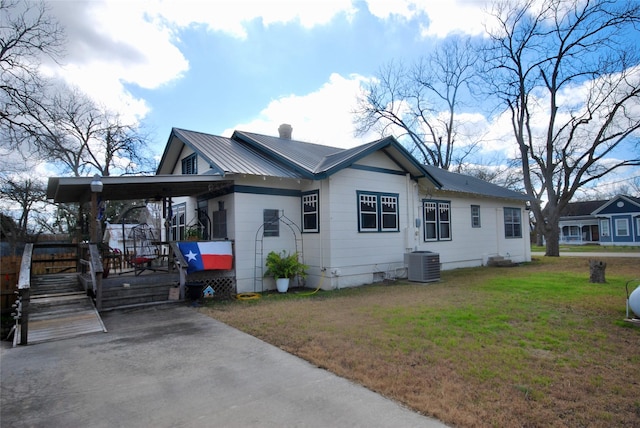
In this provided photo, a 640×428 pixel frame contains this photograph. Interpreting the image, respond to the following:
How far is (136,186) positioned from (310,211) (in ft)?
16.3

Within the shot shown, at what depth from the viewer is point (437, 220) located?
14.4m

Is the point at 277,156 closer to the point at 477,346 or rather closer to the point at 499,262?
the point at 477,346

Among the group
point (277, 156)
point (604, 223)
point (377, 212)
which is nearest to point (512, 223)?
point (377, 212)

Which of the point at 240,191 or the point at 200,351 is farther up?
the point at 240,191

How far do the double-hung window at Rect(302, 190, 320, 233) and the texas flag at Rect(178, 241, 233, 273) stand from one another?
263 cm

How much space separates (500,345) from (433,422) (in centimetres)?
247

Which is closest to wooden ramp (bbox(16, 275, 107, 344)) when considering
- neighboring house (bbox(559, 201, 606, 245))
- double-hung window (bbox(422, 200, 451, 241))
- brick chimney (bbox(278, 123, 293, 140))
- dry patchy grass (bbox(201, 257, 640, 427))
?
dry patchy grass (bbox(201, 257, 640, 427))

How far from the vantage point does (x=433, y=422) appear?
119 inches

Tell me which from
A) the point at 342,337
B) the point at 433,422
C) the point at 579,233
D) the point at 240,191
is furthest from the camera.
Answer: the point at 579,233

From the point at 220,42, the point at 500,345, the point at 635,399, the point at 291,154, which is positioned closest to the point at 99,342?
the point at 500,345

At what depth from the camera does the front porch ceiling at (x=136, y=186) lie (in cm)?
852

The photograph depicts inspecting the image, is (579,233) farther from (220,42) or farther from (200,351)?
(200,351)

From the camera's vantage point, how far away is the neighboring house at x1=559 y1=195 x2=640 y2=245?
3155 centimetres

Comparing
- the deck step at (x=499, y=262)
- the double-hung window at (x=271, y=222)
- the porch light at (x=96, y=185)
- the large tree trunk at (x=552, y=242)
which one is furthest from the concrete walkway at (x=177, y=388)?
the large tree trunk at (x=552, y=242)
